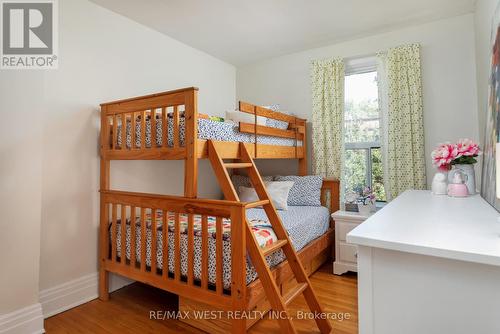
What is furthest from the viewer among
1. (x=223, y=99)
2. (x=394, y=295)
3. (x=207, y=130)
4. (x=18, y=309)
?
(x=223, y=99)

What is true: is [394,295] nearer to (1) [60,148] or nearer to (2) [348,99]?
(1) [60,148]

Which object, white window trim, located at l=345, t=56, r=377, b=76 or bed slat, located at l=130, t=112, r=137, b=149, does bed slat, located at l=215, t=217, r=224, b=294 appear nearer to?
bed slat, located at l=130, t=112, r=137, b=149

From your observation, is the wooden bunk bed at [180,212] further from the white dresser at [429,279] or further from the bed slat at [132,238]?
the white dresser at [429,279]

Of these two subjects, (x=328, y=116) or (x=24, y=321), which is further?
(x=328, y=116)

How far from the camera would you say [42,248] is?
2098 millimetres

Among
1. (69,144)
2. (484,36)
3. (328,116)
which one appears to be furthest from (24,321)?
(484,36)

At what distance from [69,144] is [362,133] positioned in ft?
9.45

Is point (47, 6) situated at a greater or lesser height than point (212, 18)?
lesser

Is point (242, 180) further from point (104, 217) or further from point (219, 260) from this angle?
point (219, 260)

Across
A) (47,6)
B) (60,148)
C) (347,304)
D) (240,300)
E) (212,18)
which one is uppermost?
(212,18)

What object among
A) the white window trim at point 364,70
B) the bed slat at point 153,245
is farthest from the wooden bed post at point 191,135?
the white window trim at point 364,70

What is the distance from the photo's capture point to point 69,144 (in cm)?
224

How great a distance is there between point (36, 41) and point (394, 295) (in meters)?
2.77

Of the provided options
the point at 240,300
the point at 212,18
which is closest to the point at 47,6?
the point at 212,18
